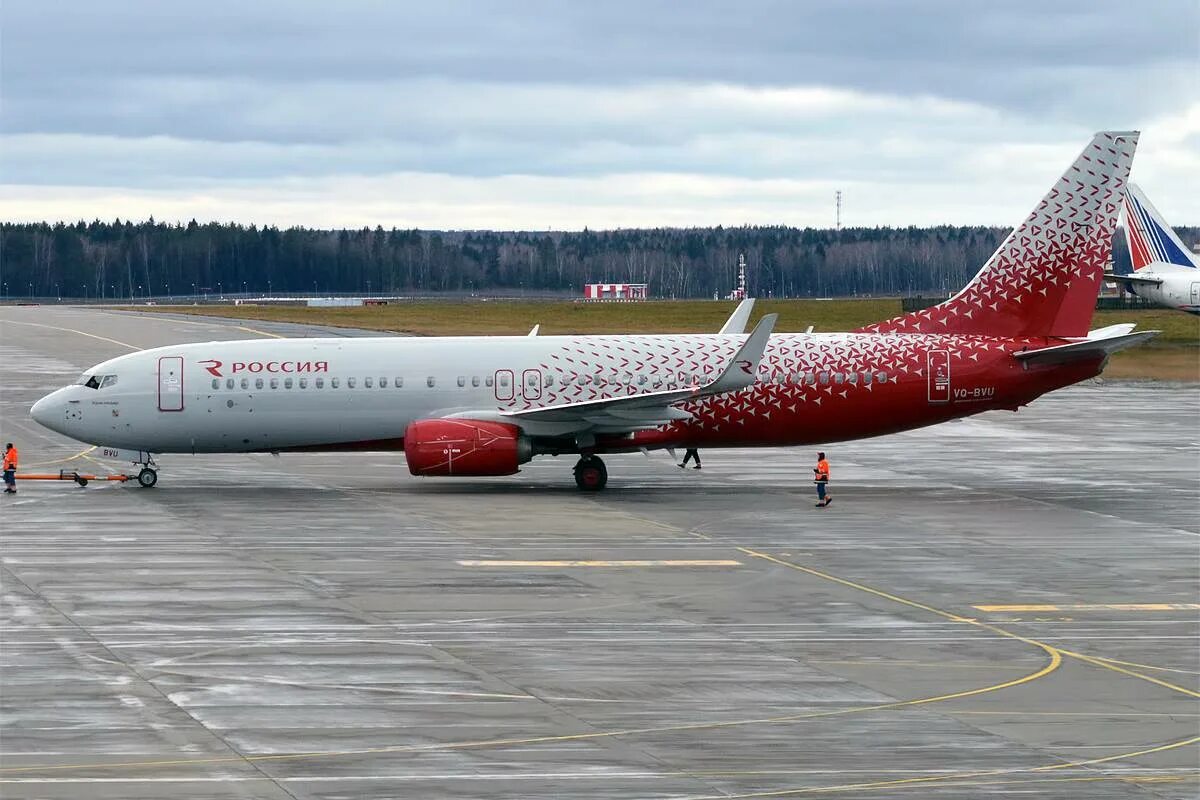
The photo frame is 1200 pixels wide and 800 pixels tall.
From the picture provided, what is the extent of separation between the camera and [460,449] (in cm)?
4175

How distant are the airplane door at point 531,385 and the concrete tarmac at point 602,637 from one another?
104 inches

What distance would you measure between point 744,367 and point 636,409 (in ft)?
10.1

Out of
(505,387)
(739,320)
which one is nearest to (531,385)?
(505,387)

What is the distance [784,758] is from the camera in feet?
62.4

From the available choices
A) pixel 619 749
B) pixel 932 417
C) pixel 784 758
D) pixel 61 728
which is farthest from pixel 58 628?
pixel 932 417

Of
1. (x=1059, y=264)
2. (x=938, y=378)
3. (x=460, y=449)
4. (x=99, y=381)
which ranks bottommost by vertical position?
(x=460, y=449)

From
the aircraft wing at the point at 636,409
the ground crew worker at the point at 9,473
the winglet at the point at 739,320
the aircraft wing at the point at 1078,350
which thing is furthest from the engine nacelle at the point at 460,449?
the aircraft wing at the point at 1078,350

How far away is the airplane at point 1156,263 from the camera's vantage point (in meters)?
93.6

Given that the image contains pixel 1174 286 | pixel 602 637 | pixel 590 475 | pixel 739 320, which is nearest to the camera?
pixel 602 637

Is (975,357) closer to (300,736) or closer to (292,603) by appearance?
(292,603)

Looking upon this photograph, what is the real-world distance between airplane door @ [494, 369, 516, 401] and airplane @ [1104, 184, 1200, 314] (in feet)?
193

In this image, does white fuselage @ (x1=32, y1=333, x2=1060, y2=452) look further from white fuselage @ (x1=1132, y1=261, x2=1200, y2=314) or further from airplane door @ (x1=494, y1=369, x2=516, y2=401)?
white fuselage @ (x1=1132, y1=261, x2=1200, y2=314)

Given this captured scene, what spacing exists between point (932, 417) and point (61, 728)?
28.9 meters

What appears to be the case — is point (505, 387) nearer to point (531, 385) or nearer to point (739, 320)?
point (531, 385)
